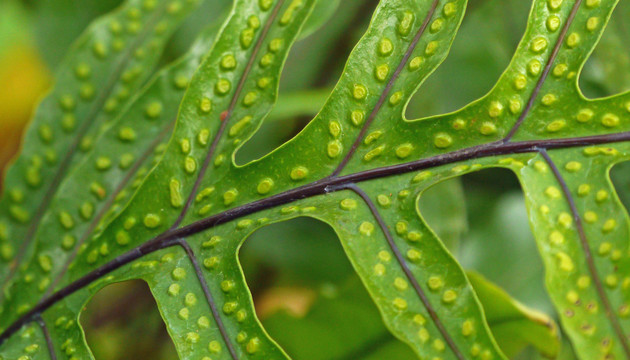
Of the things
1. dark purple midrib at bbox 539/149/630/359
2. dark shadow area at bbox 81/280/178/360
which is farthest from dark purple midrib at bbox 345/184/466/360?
dark shadow area at bbox 81/280/178/360

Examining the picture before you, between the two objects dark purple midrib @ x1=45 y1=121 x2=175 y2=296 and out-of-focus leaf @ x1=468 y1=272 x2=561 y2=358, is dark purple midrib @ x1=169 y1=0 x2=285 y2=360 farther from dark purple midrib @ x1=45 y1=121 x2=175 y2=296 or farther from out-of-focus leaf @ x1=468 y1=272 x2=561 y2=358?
out-of-focus leaf @ x1=468 y1=272 x2=561 y2=358

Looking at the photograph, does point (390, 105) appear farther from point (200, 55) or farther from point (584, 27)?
point (200, 55)

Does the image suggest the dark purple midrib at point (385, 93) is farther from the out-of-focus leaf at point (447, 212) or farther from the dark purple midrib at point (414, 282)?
the out-of-focus leaf at point (447, 212)

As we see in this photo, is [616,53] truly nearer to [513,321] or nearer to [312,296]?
[513,321]

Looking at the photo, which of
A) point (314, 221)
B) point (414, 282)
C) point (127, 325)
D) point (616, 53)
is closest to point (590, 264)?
point (414, 282)

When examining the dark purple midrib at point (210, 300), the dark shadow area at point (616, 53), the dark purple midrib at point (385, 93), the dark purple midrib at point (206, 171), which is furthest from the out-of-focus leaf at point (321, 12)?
the dark shadow area at point (616, 53)
